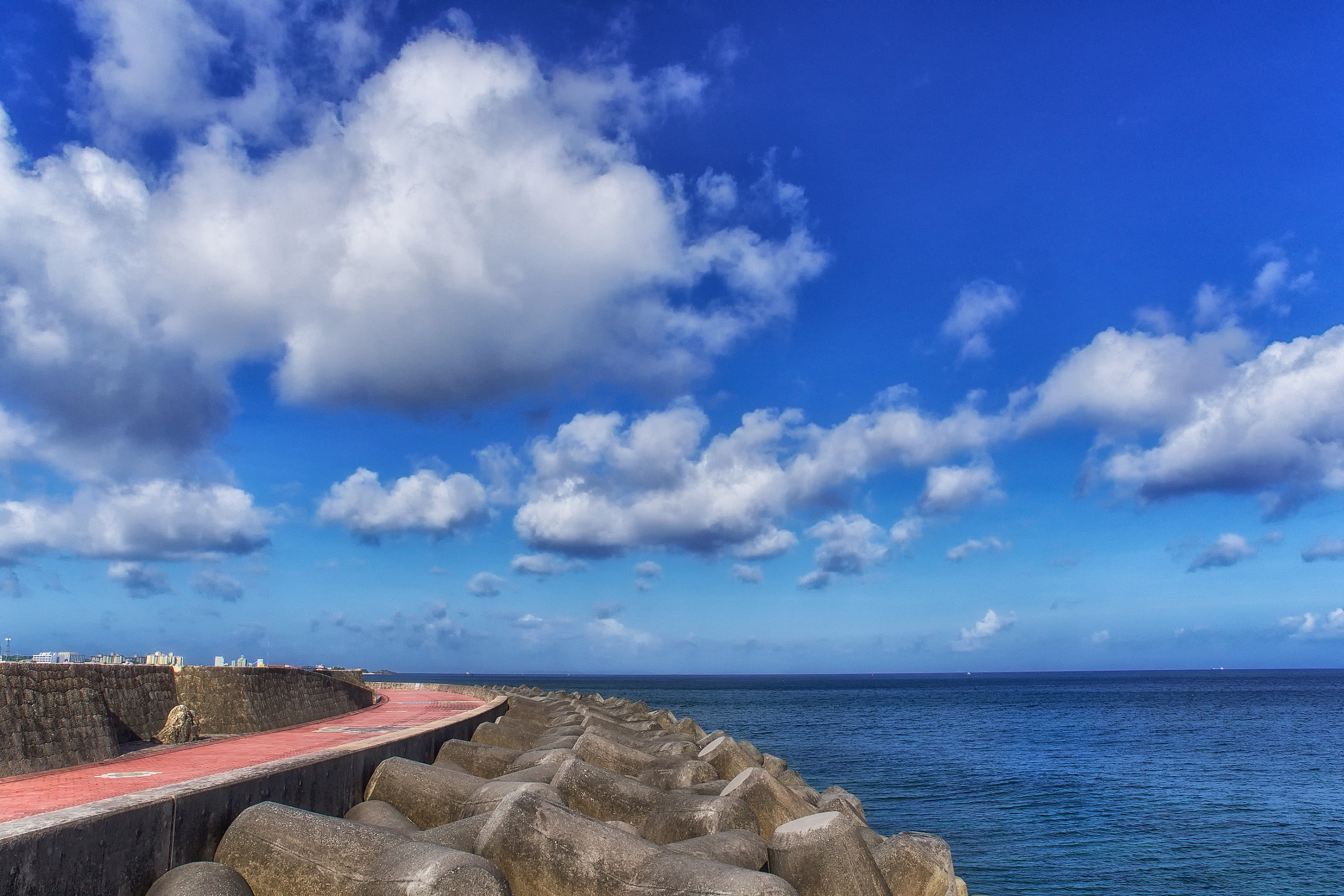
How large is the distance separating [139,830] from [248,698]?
984cm

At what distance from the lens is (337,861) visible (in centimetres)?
459

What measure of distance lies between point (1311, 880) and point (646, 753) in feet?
33.5

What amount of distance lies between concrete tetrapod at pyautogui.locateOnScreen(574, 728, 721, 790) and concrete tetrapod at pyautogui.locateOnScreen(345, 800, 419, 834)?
8.72 feet

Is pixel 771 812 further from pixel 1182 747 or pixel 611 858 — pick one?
pixel 1182 747

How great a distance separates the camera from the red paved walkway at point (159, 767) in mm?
5875

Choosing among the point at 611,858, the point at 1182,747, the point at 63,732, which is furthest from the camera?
the point at 1182,747

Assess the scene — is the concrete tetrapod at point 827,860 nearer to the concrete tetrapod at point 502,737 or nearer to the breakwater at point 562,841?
the breakwater at point 562,841

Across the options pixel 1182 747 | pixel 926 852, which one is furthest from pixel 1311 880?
pixel 1182 747

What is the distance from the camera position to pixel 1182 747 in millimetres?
29172

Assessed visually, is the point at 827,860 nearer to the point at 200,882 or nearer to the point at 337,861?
the point at 337,861

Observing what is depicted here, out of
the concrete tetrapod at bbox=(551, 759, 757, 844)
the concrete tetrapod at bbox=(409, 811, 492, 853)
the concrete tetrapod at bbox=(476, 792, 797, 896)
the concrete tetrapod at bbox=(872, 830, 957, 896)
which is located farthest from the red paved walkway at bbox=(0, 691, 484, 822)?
the concrete tetrapod at bbox=(872, 830, 957, 896)

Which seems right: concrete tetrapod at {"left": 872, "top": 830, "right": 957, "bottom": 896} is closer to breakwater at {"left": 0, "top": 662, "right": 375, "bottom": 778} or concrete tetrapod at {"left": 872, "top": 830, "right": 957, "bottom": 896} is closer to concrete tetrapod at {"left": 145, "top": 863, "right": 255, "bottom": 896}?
concrete tetrapod at {"left": 145, "top": 863, "right": 255, "bottom": 896}

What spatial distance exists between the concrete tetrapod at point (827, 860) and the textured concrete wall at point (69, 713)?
647cm

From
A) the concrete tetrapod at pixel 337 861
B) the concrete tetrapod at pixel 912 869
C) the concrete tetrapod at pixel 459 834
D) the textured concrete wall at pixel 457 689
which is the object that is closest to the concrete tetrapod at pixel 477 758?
the concrete tetrapod at pixel 459 834
